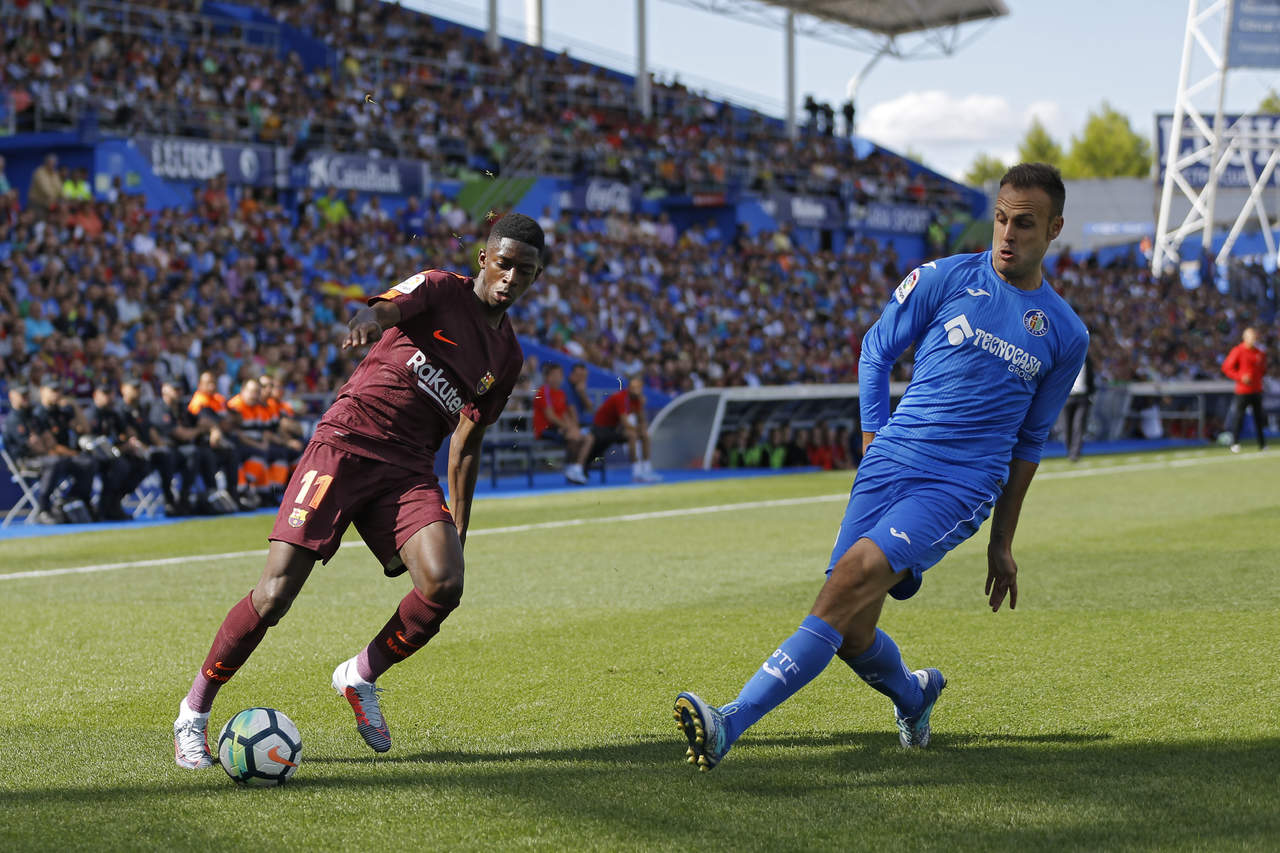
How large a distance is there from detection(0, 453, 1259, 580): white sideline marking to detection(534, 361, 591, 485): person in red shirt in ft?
12.8

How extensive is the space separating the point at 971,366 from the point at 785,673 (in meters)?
1.31

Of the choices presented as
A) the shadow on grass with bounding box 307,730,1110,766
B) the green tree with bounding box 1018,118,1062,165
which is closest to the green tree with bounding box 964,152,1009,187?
the green tree with bounding box 1018,118,1062,165

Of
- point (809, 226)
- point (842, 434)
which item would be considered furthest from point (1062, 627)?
point (809, 226)

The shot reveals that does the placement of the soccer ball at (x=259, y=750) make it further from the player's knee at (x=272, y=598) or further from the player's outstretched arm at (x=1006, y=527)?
the player's outstretched arm at (x=1006, y=527)

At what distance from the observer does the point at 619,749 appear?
18.4 feet

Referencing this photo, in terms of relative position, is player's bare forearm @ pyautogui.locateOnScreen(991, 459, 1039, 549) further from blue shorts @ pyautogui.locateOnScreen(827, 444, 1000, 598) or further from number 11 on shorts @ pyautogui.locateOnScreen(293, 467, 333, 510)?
number 11 on shorts @ pyautogui.locateOnScreen(293, 467, 333, 510)

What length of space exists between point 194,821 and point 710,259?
32282 millimetres

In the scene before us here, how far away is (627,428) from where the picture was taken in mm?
22422

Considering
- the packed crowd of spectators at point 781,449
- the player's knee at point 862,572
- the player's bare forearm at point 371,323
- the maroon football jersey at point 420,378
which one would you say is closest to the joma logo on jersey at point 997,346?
the player's knee at point 862,572

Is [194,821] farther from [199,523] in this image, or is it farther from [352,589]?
[199,523]

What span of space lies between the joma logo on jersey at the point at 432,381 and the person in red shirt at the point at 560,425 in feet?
47.2

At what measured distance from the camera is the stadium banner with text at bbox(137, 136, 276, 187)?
26.0 metres

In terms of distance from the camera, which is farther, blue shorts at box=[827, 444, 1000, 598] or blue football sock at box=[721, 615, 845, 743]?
blue shorts at box=[827, 444, 1000, 598]

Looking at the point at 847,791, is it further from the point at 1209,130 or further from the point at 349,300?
the point at 1209,130
